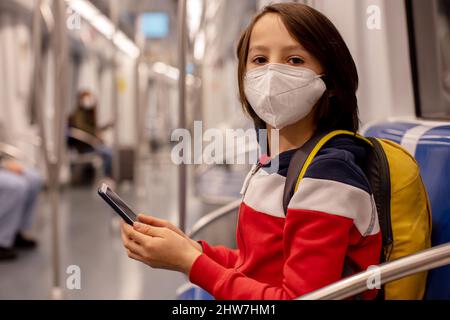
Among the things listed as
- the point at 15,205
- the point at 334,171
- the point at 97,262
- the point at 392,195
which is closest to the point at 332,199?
the point at 334,171

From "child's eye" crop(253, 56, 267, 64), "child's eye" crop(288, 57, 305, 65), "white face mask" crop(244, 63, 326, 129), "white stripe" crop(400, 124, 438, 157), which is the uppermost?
"child's eye" crop(253, 56, 267, 64)

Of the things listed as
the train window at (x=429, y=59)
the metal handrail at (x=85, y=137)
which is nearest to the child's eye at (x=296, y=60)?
the train window at (x=429, y=59)

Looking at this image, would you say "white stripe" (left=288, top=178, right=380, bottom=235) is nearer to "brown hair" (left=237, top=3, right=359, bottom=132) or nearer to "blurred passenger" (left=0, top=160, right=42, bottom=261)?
"brown hair" (left=237, top=3, right=359, bottom=132)

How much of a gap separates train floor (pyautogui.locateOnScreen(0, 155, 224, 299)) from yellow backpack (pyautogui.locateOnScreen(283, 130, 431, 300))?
45cm

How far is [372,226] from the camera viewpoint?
81 centimetres

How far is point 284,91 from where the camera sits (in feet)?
2.76

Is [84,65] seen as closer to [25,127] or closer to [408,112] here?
[25,127]

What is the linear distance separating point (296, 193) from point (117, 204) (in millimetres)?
321

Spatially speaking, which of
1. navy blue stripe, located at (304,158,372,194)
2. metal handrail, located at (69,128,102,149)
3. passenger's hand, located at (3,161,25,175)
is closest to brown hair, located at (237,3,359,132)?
navy blue stripe, located at (304,158,372,194)

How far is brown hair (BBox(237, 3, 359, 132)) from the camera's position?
819 millimetres

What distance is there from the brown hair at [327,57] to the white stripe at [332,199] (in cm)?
15

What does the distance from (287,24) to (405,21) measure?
95cm

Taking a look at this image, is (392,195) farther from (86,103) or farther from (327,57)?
(86,103)
